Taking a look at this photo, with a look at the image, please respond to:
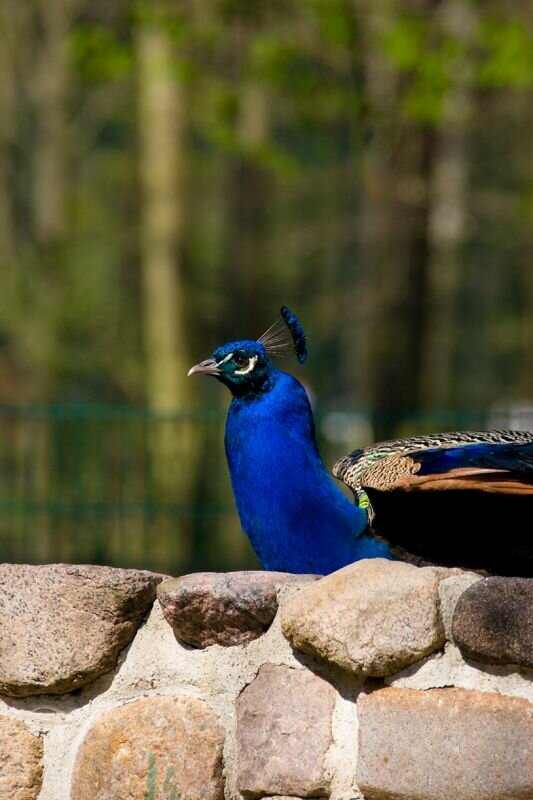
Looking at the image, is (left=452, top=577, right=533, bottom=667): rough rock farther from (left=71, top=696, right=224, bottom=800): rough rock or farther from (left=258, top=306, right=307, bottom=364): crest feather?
(left=258, top=306, right=307, bottom=364): crest feather

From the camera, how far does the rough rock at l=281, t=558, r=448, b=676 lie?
204cm

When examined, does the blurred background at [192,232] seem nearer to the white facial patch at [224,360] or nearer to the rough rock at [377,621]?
the white facial patch at [224,360]

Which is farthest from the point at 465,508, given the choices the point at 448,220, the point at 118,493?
the point at 448,220

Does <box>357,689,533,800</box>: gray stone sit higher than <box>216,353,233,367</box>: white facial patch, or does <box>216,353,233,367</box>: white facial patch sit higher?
<box>216,353,233,367</box>: white facial patch

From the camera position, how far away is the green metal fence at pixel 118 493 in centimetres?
804

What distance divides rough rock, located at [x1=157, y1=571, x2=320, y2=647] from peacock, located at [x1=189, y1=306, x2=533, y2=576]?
0.90 ft

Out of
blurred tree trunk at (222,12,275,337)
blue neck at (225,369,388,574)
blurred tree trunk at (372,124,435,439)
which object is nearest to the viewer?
blue neck at (225,369,388,574)

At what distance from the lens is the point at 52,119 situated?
574 inches

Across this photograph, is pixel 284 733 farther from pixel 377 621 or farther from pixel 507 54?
pixel 507 54

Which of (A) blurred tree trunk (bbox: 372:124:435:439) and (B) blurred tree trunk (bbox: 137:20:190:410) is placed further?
(B) blurred tree trunk (bbox: 137:20:190:410)

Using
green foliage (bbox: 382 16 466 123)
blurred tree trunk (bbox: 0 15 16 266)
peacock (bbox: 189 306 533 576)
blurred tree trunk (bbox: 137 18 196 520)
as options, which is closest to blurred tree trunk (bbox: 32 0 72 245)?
blurred tree trunk (bbox: 0 15 16 266)

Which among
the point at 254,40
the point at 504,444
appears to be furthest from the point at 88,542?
the point at 504,444

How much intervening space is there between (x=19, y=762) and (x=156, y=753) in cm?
26

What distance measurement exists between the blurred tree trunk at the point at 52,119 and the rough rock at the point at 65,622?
11.9m
